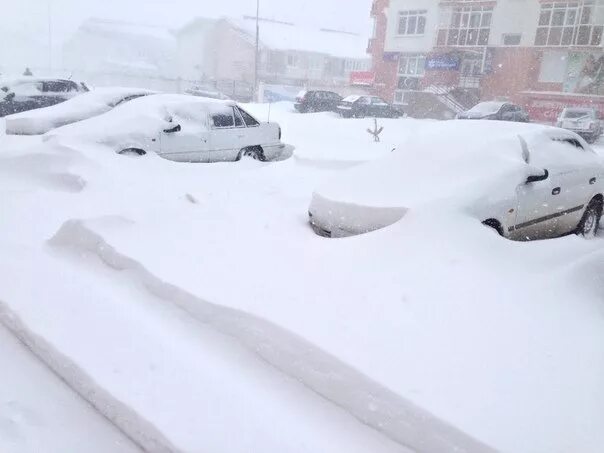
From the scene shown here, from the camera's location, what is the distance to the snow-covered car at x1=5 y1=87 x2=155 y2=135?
9484 millimetres

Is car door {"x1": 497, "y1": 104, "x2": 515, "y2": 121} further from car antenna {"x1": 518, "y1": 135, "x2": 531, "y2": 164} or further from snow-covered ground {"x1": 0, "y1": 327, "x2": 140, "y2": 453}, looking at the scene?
snow-covered ground {"x1": 0, "y1": 327, "x2": 140, "y2": 453}

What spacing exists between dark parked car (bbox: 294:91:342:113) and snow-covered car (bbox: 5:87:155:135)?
15790mm

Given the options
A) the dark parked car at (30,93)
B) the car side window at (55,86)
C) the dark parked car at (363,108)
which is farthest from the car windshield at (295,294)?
the dark parked car at (363,108)

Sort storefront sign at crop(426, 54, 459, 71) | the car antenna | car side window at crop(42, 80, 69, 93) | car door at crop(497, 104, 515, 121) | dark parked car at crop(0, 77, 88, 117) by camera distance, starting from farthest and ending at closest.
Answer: storefront sign at crop(426, 54, 459, 71) < car door at crop(497, 104, 515, 121) < car side window at crop(42, 80, 69, 93) < dark parked car at crop(0, 77, 88, 117) < the car antenna

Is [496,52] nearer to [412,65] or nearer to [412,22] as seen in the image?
[412,65]

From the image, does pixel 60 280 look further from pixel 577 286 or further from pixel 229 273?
pixel 577 286

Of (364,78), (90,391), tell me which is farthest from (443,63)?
(90,391)

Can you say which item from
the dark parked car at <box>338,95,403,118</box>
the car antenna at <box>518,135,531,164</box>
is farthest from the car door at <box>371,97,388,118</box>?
the car antenna at <box>518,135,531,164</box>

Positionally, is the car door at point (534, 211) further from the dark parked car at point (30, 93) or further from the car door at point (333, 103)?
the car door at point (333, 103)

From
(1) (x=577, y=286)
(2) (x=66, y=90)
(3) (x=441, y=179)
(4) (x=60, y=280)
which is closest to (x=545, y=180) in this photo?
(3) (x=441, y=179)

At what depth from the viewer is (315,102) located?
25.8 metres

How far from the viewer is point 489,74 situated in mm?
31703

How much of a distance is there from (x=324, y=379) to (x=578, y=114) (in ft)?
71.2

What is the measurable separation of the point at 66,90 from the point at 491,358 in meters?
15.6
